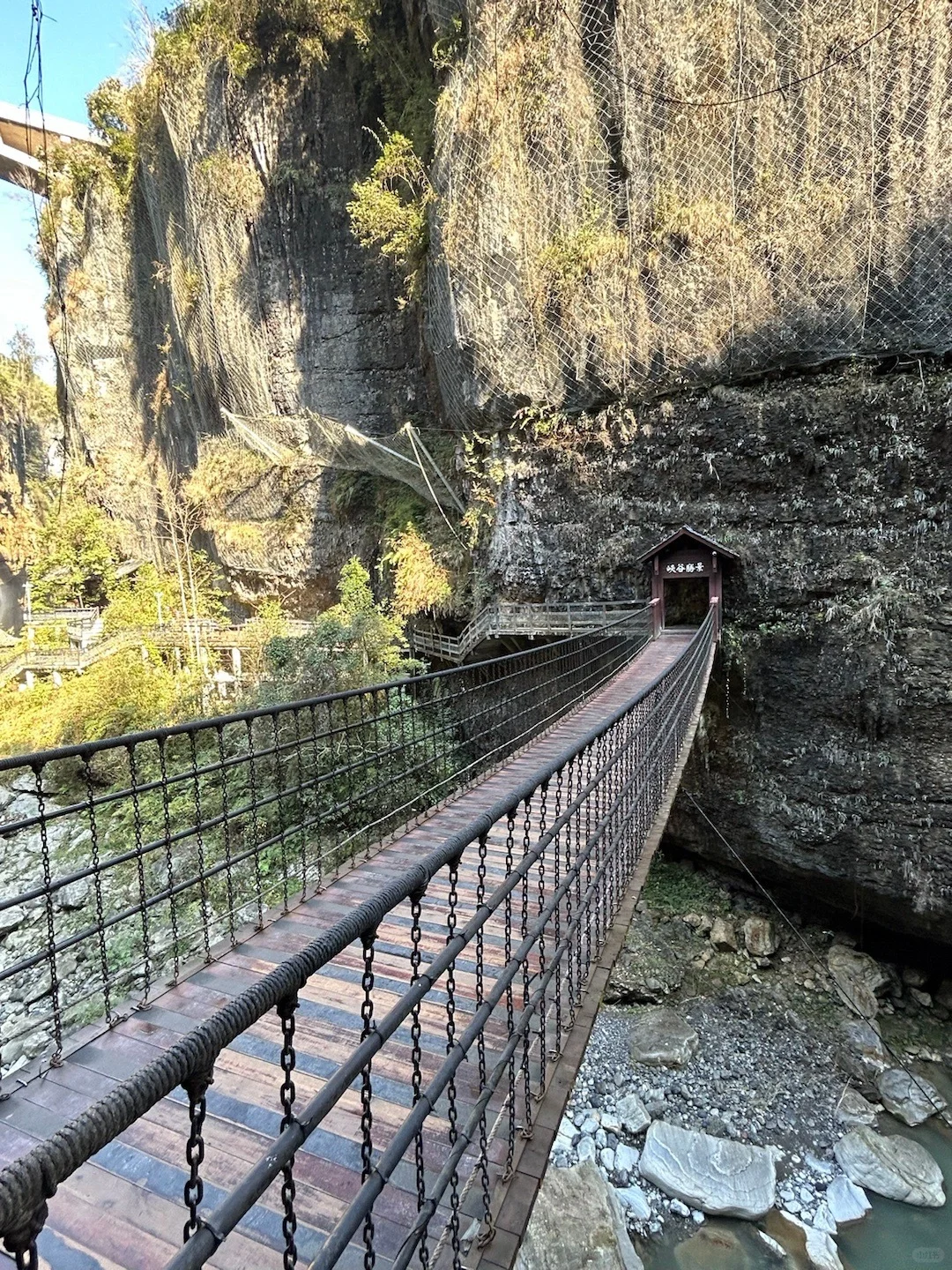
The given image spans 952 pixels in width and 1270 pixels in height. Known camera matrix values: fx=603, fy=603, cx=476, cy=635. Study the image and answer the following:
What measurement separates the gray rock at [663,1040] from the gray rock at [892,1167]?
1675 mm

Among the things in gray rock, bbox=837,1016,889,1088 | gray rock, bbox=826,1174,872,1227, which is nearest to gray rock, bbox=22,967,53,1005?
gray rock, bbox=826,1174,872,1227

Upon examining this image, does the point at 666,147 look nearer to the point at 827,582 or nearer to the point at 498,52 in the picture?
the point at 498,52

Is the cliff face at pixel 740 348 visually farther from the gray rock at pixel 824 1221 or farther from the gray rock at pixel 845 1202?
the gray rock at pixel 824 1221

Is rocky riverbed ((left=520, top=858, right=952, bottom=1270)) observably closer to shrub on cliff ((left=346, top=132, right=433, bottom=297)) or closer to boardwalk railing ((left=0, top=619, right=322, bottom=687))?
boardwalk railing ((left=0, top=619, right=322, bottom=687))

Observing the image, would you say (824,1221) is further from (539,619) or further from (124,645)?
(124,645)

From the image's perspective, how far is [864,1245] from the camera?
5.69m

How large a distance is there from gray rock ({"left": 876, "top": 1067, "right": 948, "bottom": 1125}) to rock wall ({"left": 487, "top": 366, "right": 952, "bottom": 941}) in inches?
85.1

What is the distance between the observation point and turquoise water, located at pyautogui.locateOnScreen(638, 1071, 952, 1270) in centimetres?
554

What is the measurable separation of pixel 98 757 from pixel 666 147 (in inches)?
578

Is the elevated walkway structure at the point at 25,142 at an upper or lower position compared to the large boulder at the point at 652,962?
upper

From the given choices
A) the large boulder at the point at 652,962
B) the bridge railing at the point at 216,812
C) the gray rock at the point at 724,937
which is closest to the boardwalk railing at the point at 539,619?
the bridge railing at the point at 216,812

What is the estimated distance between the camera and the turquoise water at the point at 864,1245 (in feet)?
18.2

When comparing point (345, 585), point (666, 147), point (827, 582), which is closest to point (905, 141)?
point (666, 147)

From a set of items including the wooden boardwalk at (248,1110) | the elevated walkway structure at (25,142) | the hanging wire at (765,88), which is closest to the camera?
the wooden boardwalk at (248,1110)
